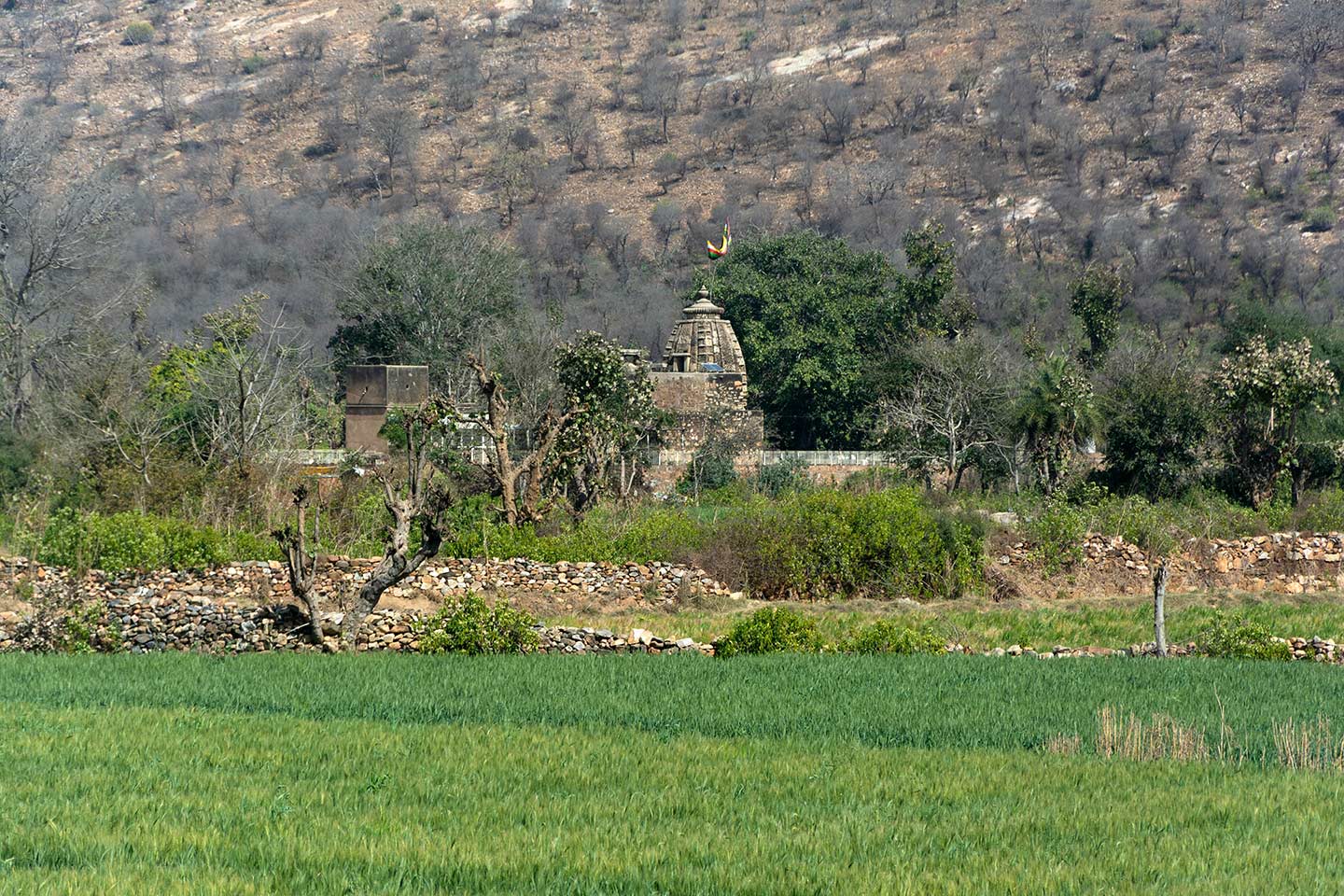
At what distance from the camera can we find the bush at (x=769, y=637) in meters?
14.3

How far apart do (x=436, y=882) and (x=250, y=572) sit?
12.9 meters

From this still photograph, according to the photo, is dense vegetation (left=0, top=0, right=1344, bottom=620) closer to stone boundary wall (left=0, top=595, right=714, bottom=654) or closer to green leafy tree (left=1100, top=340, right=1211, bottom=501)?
green leafy tree (left=1100, top=340, right=1211, bottom=501)

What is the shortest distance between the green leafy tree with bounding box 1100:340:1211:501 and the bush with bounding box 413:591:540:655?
19684mm

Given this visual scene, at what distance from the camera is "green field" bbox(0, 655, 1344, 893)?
594 centimetres

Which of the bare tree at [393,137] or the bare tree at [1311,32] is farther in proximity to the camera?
the bare tree at [393,137]

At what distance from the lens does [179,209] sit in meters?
86.3

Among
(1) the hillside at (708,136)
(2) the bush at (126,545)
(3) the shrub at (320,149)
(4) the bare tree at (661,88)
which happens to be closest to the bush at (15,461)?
(2) the bush at (126,545)

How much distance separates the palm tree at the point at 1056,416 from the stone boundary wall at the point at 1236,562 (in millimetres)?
7396

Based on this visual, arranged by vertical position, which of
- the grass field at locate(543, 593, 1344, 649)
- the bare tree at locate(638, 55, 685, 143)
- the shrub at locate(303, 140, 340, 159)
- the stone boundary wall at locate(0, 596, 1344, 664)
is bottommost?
the grass field at locate(543, 593, 1344, 649)

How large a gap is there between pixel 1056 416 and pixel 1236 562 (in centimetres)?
851

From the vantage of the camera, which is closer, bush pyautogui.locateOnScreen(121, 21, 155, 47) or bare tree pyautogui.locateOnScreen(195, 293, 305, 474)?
bare tree pyautogui.locateOnScreen(195, 293, 305, 474)

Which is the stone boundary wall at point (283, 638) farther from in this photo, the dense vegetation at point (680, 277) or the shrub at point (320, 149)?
the shrub at point (320, 149)

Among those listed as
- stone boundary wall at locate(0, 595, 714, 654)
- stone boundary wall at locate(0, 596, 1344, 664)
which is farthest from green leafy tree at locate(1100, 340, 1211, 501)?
stone boundary wall at locate(0, 595, 714, 654)

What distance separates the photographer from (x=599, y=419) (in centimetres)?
2661
